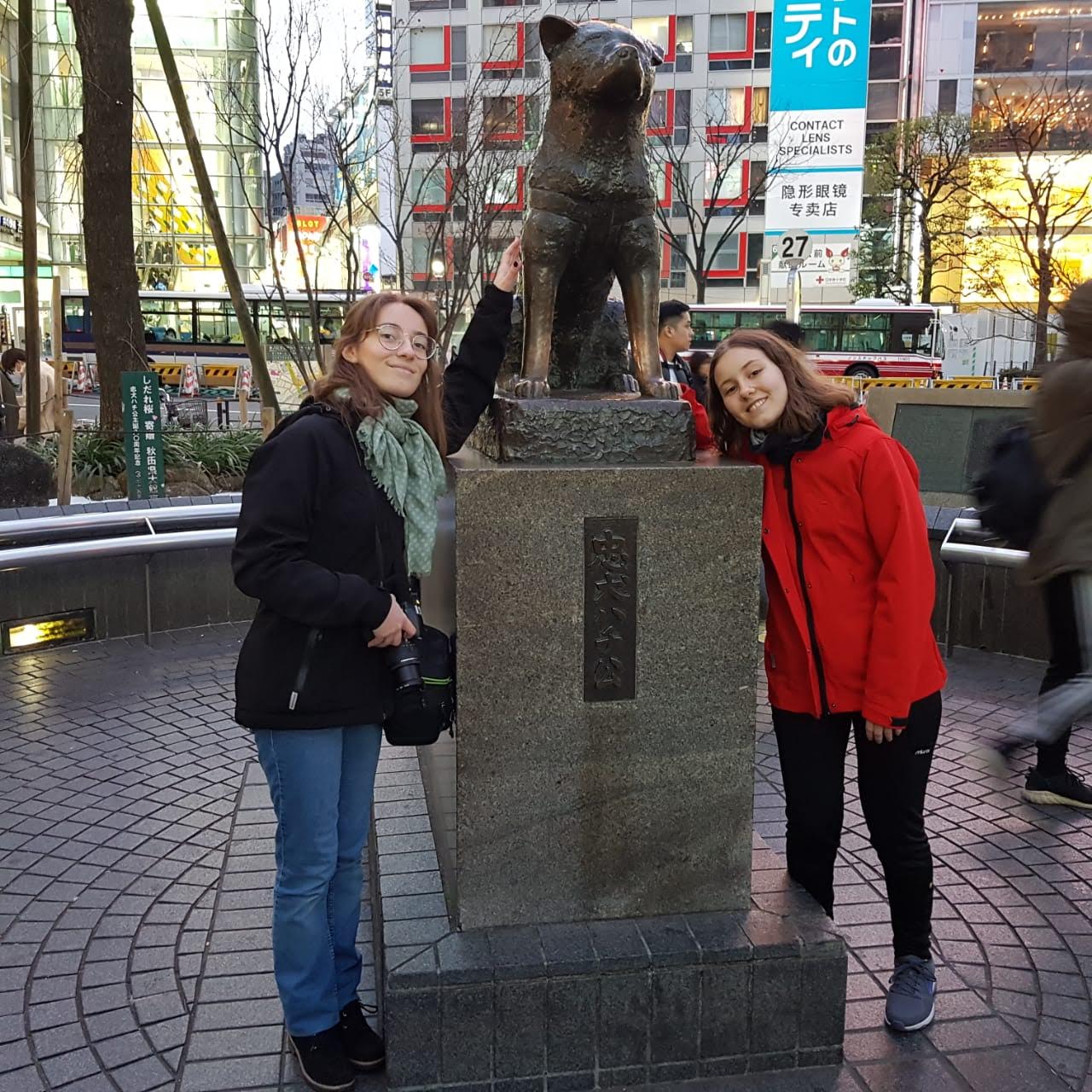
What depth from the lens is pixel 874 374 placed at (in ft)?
96.2

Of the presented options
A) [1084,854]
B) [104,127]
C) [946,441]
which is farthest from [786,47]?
[1084,854]

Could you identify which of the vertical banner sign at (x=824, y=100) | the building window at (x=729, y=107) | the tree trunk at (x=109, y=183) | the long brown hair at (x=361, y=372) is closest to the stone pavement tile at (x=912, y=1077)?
the long brown hair at (x=361, y=372)

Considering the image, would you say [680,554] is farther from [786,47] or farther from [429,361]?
[786,47]

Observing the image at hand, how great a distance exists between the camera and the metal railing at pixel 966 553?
19.7 ft

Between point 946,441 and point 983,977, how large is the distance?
582 centimetres

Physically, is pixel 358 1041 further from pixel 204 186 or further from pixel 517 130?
pixel 517 130

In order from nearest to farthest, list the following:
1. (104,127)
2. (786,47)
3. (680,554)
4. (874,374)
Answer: (680,554) < (104,127) < (786,47) < (874,374)

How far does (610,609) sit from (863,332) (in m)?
29.1

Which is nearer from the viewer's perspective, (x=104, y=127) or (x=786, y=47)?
(x=104, y=127)

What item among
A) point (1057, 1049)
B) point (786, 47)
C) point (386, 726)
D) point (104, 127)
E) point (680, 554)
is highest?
point (786, 47)

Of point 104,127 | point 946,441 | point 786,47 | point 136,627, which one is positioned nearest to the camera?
point 136,627

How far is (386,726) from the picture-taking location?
251 cm

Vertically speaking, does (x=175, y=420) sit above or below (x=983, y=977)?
above

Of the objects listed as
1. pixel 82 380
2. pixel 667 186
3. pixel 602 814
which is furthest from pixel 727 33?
pixel 602 814
